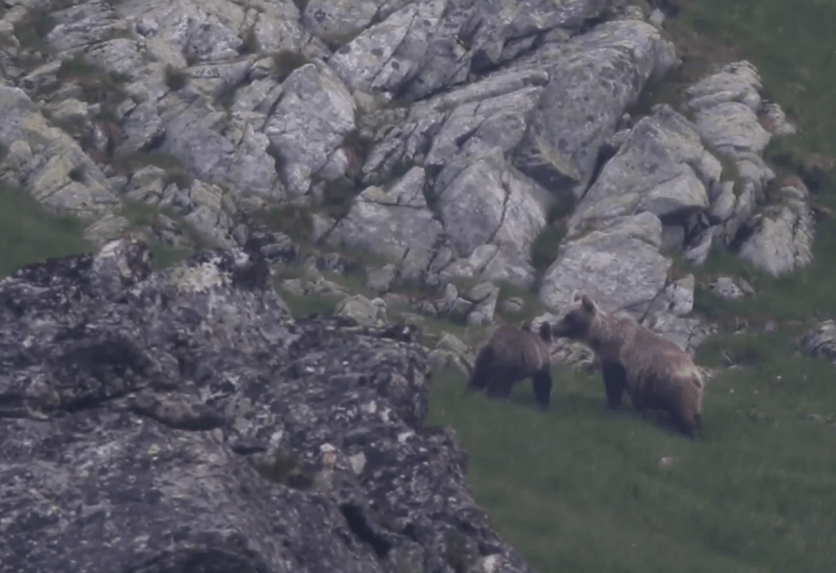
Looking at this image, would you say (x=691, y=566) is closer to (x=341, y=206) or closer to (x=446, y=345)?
(x=446, y=345)

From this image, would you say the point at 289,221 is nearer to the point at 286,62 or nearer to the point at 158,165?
the point at 158,165

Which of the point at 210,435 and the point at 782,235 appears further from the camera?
the point at 782,235

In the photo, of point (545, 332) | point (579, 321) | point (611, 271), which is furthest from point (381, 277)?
point (611, 271)

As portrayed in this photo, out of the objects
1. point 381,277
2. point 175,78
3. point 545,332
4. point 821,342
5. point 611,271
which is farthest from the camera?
point 175,78

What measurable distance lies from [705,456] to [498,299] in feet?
24.2

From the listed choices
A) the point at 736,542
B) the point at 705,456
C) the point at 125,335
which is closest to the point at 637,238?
the point at 705,456

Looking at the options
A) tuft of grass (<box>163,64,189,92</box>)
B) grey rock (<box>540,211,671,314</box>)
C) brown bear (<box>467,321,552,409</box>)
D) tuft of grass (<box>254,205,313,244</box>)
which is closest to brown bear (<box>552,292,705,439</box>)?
brown bear (<box>467,321,552,409</box>)

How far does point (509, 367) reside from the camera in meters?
26.0

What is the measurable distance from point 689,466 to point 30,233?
12.3 metres

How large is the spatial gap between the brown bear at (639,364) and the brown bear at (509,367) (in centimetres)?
132

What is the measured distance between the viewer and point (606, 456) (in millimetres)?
23406

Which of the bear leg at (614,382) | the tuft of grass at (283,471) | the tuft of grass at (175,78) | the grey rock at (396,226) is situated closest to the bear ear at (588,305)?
the bear leg at (614,382)

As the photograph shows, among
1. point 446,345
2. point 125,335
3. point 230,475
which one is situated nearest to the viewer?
point 230,475

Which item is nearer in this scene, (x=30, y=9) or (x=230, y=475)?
(x=230, y=475)
